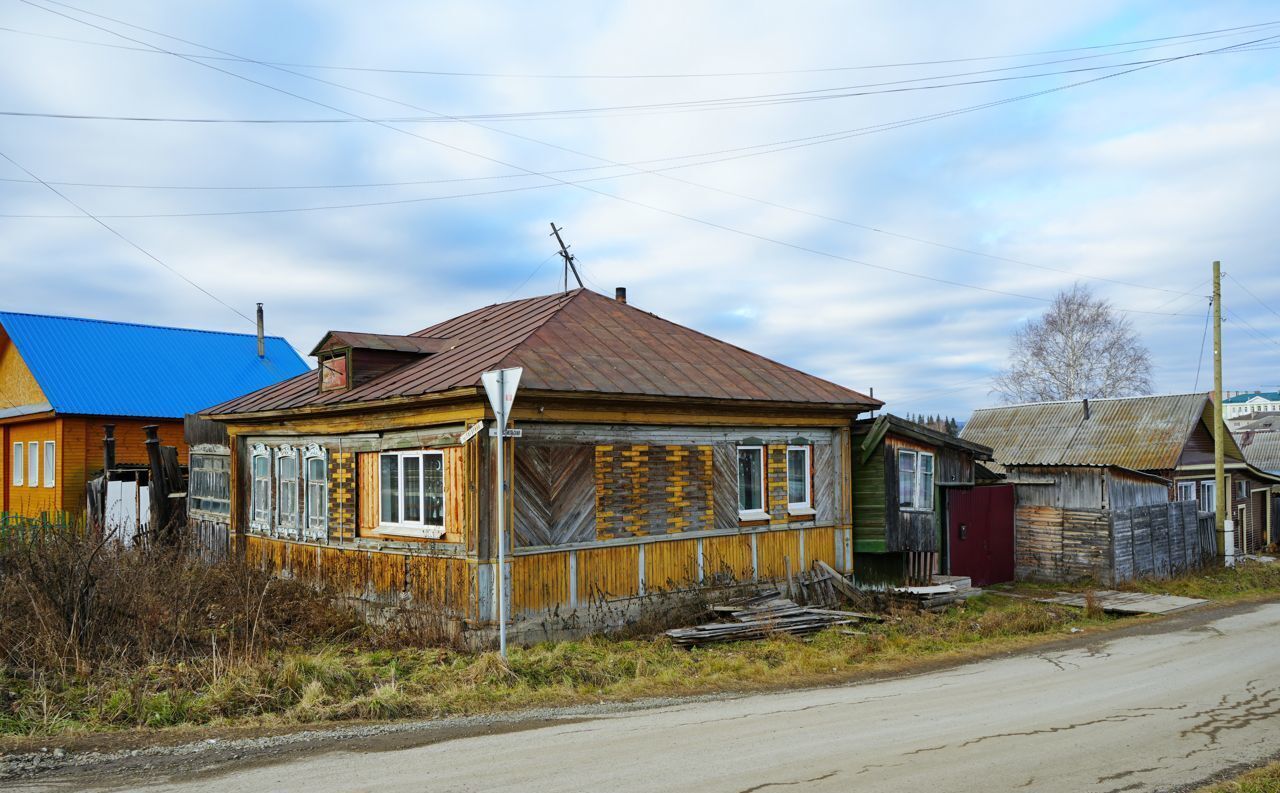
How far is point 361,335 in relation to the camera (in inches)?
572

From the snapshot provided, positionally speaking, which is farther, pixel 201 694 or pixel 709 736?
pixel 201 694

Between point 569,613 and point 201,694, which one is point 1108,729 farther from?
point 201,694

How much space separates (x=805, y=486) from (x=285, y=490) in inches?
357

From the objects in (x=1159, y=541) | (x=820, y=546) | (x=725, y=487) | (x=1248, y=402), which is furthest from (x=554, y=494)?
(x=1248, y=402)

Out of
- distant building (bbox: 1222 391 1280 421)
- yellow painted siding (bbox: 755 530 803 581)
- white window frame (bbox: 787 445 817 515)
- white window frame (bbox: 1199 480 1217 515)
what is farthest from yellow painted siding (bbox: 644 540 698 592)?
distant building (bbox: 1222 391 1280 421)

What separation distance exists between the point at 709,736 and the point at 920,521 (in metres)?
10.7

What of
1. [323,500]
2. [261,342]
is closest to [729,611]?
[323,500]

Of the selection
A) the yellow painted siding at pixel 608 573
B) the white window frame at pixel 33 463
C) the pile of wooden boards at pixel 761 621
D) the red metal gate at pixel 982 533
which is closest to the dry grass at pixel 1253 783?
the pile of wooden boards at pixel 761 621

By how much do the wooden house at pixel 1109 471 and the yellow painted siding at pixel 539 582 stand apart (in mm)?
12331

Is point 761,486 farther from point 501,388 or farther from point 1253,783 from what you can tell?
point 1253,783

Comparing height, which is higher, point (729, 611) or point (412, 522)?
point (412, 522)

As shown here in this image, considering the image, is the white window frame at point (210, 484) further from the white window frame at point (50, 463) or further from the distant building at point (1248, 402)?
the distant building at point (1248, 402)

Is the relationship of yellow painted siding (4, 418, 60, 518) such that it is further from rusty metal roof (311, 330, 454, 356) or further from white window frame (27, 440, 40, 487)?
rusty metal roof (311, 330, 454, 356)

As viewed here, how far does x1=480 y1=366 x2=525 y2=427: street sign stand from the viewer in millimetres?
9438
